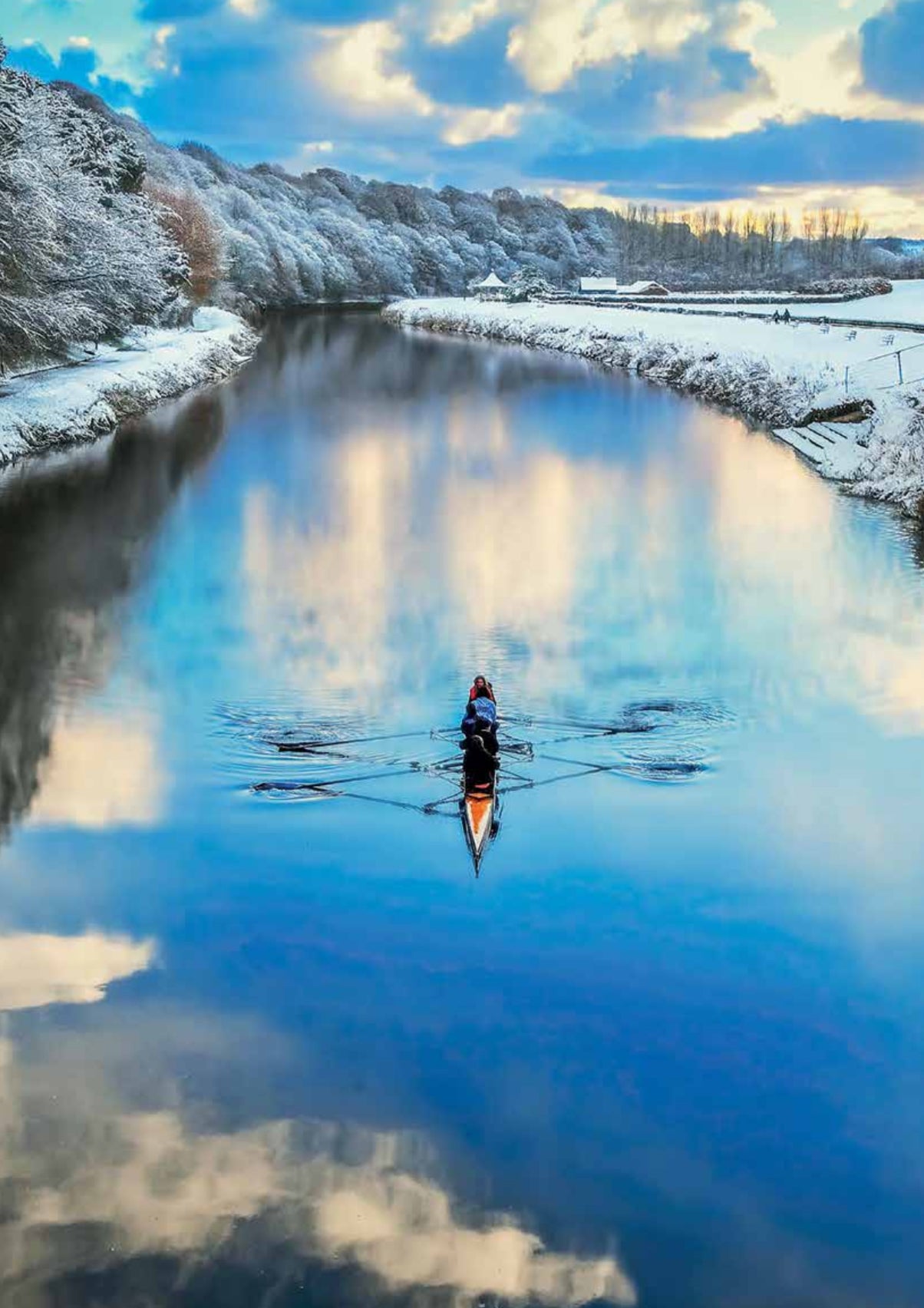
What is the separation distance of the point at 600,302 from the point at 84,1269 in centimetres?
12905

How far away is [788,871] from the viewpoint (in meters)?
15.9

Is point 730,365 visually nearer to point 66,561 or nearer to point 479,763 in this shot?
point 66,561

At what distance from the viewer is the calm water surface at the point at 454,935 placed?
10086mm

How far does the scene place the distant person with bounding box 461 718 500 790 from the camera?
1689cm

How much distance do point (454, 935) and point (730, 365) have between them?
55.1 metres

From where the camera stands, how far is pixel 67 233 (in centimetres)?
5212

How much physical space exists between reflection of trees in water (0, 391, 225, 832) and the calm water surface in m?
0.13

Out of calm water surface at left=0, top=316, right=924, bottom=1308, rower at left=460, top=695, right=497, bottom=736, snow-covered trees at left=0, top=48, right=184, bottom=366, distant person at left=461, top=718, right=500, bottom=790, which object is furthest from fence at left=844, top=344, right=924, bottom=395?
distant person at left=461, top=718, right=500, bottom=790

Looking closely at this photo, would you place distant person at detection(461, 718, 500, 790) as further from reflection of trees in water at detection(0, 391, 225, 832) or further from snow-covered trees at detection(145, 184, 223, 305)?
snow-covered trees at detection(145, 184, 223, 305)

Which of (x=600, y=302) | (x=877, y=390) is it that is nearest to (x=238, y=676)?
(x=877, y=390)

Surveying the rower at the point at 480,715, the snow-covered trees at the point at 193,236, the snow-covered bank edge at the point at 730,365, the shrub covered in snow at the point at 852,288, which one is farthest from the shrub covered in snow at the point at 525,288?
the rower at the point at 480,715

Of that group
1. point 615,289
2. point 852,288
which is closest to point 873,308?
point 852,288

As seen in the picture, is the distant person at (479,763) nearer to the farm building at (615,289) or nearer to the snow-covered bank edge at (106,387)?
the snow-covered bank edge at (106,387)

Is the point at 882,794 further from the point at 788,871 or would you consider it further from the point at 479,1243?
the point at 479,1243
